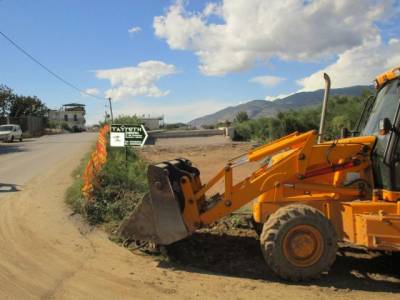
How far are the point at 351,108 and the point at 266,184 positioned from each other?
78.2 feet

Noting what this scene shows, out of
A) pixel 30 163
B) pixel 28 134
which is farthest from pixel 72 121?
pixel 30 163

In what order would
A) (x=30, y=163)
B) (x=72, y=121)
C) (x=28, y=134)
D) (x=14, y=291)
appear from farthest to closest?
(x=72, y=121)
(x=28, y=134)
(x=30, y=163)
(x=14, y=291)

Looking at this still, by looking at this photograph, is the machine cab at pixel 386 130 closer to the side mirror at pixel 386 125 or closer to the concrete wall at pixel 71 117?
the side mirror at pixel 386 125

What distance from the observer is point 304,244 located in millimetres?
6465

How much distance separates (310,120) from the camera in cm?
3591

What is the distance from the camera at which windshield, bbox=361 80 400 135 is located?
6805mm

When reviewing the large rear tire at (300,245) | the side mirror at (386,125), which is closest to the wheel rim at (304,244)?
the large rear tire at (300,245)

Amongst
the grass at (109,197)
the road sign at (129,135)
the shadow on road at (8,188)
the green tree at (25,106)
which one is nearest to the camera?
the grass at (109,197)

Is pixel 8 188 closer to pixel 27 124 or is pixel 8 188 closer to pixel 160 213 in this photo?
pixel 160 213

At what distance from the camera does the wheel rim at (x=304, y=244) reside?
646cm

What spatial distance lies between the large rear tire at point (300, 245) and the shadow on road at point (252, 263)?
0.67 feet

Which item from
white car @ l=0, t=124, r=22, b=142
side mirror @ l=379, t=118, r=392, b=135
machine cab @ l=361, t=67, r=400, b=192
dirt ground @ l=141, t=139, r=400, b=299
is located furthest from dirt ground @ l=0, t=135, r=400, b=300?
white car @ l=0, t=124, r=22, b=142

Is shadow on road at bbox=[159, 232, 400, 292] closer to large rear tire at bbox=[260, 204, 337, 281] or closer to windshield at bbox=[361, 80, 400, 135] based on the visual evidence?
large rear tire at bbox=[260, 204, 337, 281]

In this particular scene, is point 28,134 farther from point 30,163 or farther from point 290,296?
point 290,296
